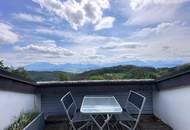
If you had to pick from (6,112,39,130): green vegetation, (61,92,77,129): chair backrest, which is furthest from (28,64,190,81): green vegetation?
(6,112,39,130): green vegetation

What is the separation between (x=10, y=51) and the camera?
9680mm

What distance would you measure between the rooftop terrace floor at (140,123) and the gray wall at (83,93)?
30cm

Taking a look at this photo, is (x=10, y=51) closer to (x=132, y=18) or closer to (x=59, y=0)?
(x=59, y=0)

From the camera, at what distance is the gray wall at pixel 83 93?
6227mm

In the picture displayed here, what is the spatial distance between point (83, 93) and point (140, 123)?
5.19ft

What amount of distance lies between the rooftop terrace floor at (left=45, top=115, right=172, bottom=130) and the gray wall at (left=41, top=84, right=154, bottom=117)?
0.30 m

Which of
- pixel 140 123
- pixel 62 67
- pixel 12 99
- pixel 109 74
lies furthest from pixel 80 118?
pixel 62 67

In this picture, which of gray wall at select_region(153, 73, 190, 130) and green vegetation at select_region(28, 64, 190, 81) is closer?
gray wall at select_region(153, 73, 190, 130)

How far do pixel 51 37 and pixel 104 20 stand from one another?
2.27 metres

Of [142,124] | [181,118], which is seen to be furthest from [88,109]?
[142,124]

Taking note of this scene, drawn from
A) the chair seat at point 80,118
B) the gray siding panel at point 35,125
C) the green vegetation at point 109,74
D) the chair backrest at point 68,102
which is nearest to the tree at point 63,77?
the green vegetation at point 109,74

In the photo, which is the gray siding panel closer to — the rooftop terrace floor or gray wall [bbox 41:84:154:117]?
the rooftop terrace floor

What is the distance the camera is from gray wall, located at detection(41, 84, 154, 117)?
623 cm

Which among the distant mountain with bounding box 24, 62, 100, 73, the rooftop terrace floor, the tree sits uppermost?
the distant mountain with bounding box 24, 62, 100, 73
